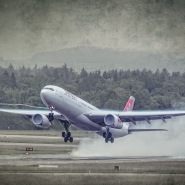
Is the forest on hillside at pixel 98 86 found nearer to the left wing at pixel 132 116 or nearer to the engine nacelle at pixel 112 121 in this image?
the left wing at pixel 132 116

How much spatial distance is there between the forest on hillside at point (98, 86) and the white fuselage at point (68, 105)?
477 inches

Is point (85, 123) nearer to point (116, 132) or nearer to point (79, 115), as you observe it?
point (79, 115)

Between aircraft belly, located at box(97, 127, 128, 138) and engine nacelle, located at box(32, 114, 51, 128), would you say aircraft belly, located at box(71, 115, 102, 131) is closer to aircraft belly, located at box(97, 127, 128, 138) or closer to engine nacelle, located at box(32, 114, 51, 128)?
aircraft belly, located at box(97, 127, 128, 138)

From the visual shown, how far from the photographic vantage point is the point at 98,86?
4875 centimetres

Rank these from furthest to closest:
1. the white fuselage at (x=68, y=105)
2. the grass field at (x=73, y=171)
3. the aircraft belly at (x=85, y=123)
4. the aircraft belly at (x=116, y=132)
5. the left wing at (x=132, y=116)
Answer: the aircraft belly at (x=116, y=132) → the aircraft belly at (x=85, y=123) → the left wing at (x=132, y=116) → the white fuselage at (x=68, y=105) → the grass field at (x=73, y=171)

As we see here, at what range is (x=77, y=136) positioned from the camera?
37719 millimetres

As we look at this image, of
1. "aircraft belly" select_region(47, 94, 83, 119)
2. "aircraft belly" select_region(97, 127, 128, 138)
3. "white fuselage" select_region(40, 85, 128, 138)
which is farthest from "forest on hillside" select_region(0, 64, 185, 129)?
"aircraft belly" select_region(47, 94, 83, 119)

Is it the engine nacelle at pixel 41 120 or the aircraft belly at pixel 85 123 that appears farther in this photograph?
the aircraft belly at pixel 85 123

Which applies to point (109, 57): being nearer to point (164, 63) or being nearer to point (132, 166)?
point (164, 63)

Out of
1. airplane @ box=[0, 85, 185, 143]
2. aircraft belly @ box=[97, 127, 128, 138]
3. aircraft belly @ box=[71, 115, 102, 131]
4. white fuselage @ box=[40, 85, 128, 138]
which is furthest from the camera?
aircraft belly @ box=[97, 127, 128, 138]

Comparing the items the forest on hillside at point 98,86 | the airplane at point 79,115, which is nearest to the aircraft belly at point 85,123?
the airplane at point 79,115

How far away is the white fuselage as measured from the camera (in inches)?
1057

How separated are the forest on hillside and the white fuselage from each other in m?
12.1

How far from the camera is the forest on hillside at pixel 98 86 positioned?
42719 mm
